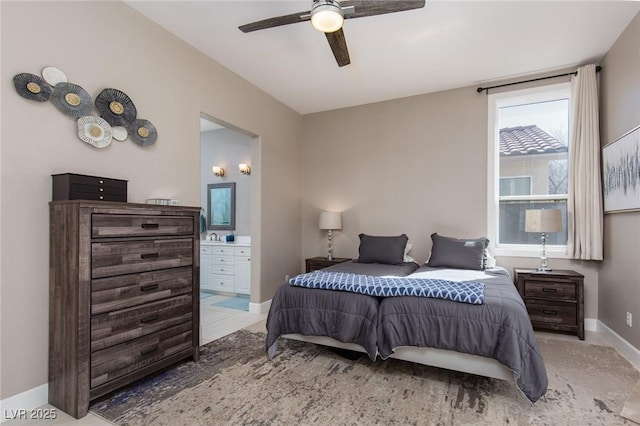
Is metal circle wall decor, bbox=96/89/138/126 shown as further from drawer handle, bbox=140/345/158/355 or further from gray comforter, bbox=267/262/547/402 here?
gray comforter, bbox=267/262/547/402

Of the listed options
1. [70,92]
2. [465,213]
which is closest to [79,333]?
[70,92]

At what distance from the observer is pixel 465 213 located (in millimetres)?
4184

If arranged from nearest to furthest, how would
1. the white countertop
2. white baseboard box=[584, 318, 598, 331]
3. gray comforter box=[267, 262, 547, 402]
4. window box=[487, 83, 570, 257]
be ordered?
gray comforter box=[267, 262, 547, 402], white baseboard box=[584, 318, 598, 331], window box=[487, 83, 570, 257], the white countertop

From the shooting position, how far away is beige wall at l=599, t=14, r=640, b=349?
2725 mm

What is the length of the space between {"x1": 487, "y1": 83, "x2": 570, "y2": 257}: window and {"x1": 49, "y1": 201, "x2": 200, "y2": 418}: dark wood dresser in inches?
144

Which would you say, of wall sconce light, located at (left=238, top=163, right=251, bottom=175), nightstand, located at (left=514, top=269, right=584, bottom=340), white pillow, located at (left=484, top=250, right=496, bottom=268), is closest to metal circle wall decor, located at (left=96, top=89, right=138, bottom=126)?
wall sconce light, located at (left=238, top=163, right=251, bottom=175)

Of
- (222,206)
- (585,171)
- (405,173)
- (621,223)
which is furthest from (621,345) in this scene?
(222,206)

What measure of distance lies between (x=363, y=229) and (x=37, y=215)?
3696 mm

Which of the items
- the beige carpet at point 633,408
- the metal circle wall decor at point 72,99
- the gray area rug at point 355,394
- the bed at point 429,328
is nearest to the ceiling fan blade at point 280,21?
the metal circle wall decor at point 72,99

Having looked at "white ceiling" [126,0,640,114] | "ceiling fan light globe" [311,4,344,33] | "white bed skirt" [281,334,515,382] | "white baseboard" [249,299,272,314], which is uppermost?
"white ceiling" [126,0,640,114]

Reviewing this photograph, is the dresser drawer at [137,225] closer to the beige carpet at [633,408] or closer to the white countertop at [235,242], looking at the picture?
the white countertop at [235,242]

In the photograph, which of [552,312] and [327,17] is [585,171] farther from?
[327,17]

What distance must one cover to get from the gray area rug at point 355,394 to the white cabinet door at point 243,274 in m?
2.22

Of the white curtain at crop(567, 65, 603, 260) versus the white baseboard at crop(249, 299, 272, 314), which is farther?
the white baseboard at crop(249, 299, 272, 314)
